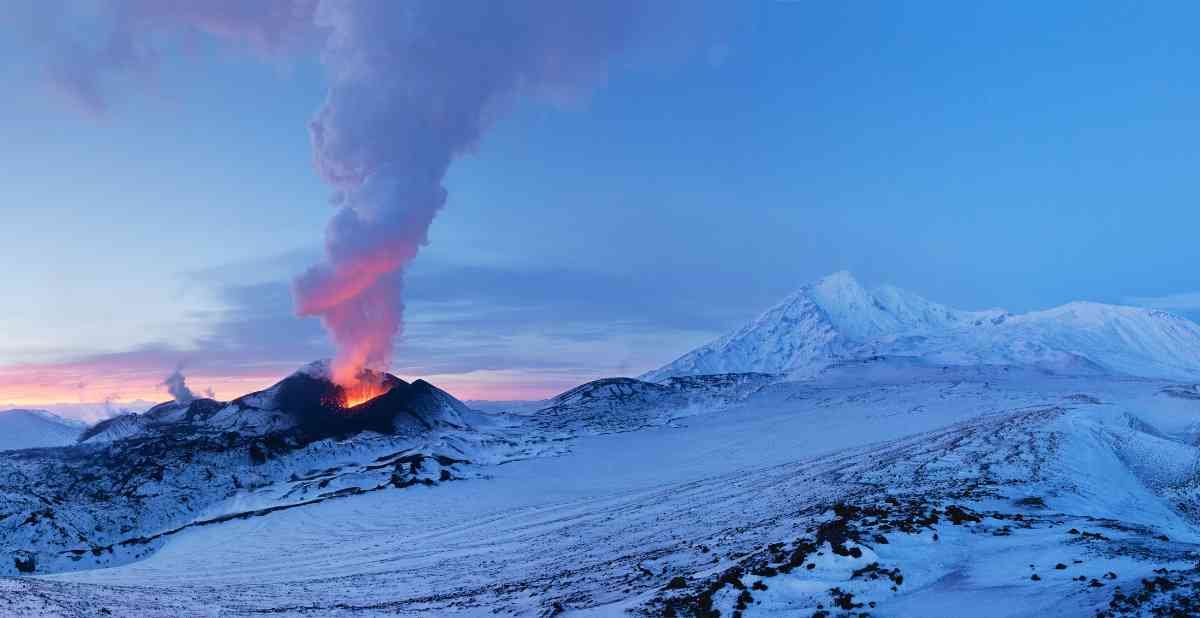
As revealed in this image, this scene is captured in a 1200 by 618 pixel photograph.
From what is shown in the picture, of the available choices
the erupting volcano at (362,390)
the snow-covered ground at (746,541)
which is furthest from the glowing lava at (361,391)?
the snow-covered ground at (746,541)

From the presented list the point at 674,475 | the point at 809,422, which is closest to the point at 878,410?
the point at 809,422

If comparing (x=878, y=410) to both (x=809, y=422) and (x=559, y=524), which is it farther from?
(x=559, y=524)

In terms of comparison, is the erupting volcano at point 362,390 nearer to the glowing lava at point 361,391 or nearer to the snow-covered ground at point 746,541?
the glowing lava at point 361,391

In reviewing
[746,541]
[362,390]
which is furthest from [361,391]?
[746,541]

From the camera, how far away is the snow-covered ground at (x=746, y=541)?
61.7ft

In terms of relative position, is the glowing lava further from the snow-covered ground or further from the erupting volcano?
the snow-covered ground

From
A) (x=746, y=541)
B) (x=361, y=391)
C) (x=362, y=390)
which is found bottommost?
(x=746, y=541)

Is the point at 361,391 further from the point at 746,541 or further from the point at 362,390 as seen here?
the point at 746,541

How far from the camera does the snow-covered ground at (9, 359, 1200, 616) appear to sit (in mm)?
18797

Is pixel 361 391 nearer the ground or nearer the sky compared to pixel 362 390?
nearer the ground

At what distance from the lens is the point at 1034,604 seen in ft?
53.9

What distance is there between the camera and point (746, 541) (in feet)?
93.3

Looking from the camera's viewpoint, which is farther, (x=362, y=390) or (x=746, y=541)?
(x=362, y=390)

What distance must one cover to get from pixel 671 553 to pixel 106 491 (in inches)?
2671
